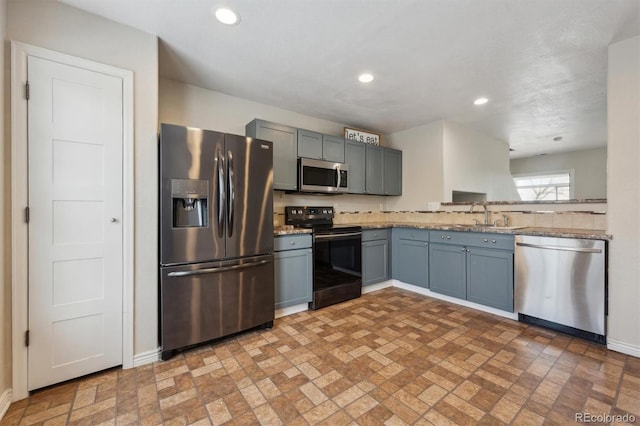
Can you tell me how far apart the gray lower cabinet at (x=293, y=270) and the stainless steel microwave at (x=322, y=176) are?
2.41 feet

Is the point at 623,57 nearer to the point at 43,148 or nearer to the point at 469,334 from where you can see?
the point at 469,334

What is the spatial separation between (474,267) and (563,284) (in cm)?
76

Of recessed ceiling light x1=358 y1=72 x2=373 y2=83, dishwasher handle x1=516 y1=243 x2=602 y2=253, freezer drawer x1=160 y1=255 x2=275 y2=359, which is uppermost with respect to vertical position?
recessed ceiling light x1=358 y1=72 x2=373 y2=83

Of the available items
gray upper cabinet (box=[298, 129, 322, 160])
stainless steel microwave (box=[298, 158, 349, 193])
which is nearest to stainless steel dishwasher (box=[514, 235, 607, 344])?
stainless steel microwave (box=[298, 158, 349, 193])

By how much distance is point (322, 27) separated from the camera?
197 cm

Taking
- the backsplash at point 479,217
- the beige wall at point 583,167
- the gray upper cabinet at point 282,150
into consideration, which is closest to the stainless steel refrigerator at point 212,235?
the gray upper cabinet at point 282,150

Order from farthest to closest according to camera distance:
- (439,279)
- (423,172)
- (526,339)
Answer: (423,172) → (439,279) → (526,339)

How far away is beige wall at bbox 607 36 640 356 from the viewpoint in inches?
81.8

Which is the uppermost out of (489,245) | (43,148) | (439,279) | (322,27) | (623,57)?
(322,27)

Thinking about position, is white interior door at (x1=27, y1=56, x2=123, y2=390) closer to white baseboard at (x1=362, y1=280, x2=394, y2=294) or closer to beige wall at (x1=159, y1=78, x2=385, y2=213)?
beige wall at (x1=159, y1=78, x2=385, y2=213)

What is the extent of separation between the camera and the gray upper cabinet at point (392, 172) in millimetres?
4266

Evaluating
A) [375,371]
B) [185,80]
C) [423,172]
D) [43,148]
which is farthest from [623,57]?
[43,148]

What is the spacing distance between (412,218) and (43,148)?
4164mm

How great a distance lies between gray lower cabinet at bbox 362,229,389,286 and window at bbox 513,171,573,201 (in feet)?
16.7
